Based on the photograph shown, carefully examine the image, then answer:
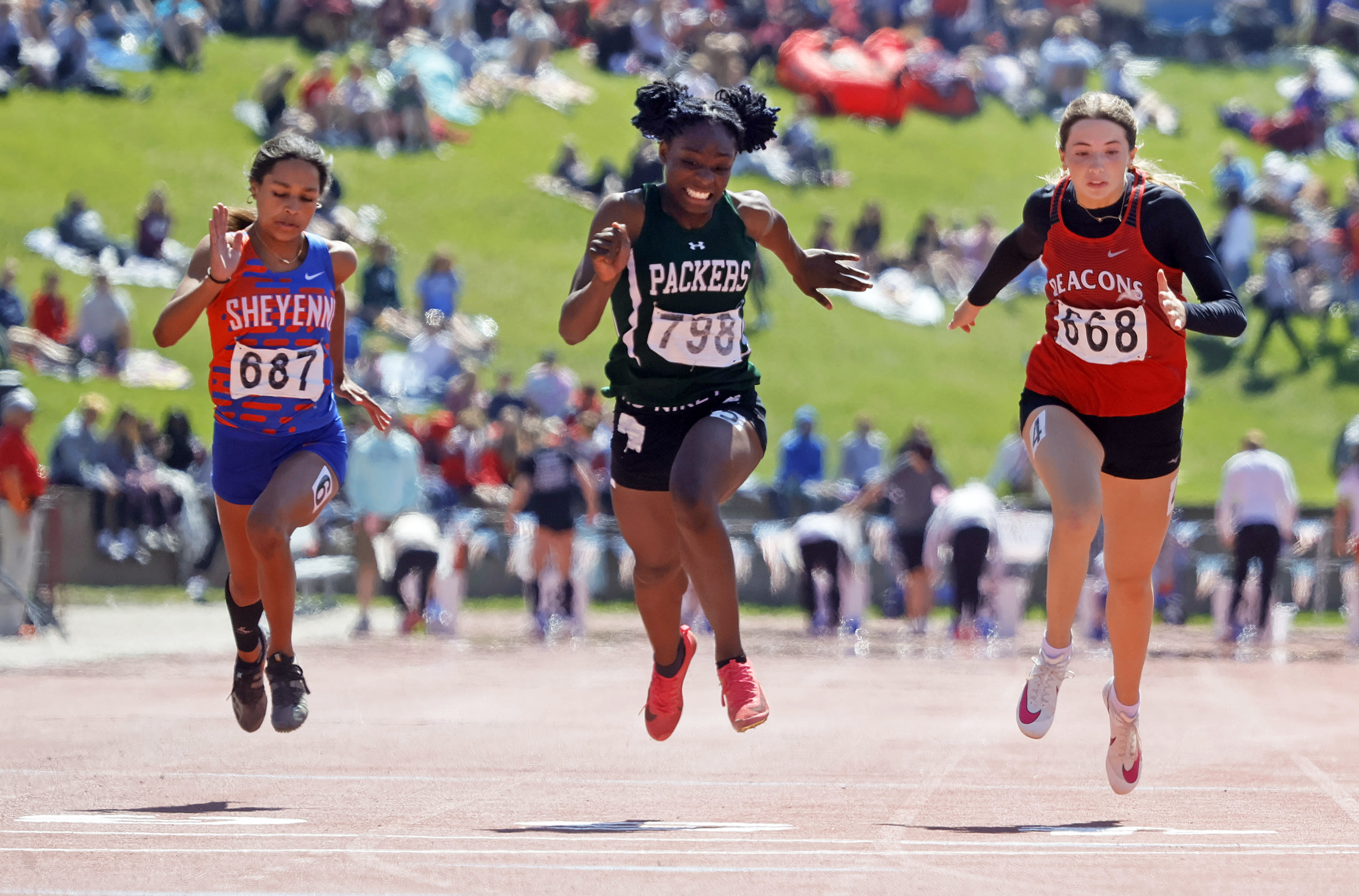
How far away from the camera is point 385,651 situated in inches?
543

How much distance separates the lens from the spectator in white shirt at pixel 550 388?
64.9 ft

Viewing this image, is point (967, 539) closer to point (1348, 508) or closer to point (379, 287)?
point (1348, 508)

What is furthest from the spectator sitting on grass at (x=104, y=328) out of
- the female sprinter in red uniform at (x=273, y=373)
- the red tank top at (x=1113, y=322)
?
the red tank top at (x=1113, y=322)

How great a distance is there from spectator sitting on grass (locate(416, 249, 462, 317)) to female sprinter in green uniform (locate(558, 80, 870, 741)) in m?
15.3

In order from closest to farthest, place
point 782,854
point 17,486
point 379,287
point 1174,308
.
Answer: point 782,854
point 1174,308
point 17,486
point 379,287

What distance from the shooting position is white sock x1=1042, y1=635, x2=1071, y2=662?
6.52 metres

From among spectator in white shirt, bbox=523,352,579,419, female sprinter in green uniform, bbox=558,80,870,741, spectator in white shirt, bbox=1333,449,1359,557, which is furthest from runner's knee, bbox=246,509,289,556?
spectator in white shirt, bbox=523,352,579,419

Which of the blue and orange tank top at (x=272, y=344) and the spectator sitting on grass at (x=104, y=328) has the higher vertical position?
the spectator sitting on grass at (x=104, y=328)

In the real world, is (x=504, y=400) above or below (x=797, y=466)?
above

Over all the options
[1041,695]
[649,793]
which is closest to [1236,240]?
[1041,695]

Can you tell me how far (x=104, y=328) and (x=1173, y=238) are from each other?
16.2 meters

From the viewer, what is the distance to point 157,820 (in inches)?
218

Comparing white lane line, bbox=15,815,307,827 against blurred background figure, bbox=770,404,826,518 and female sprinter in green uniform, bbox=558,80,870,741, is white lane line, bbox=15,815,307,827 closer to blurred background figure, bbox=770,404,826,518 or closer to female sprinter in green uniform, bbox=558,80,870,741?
female sprinter in green uniform, bbox=558,80,870,741

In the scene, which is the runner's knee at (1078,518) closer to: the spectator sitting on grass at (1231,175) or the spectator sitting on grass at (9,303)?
the spectator sitting on grass at (9,303)
